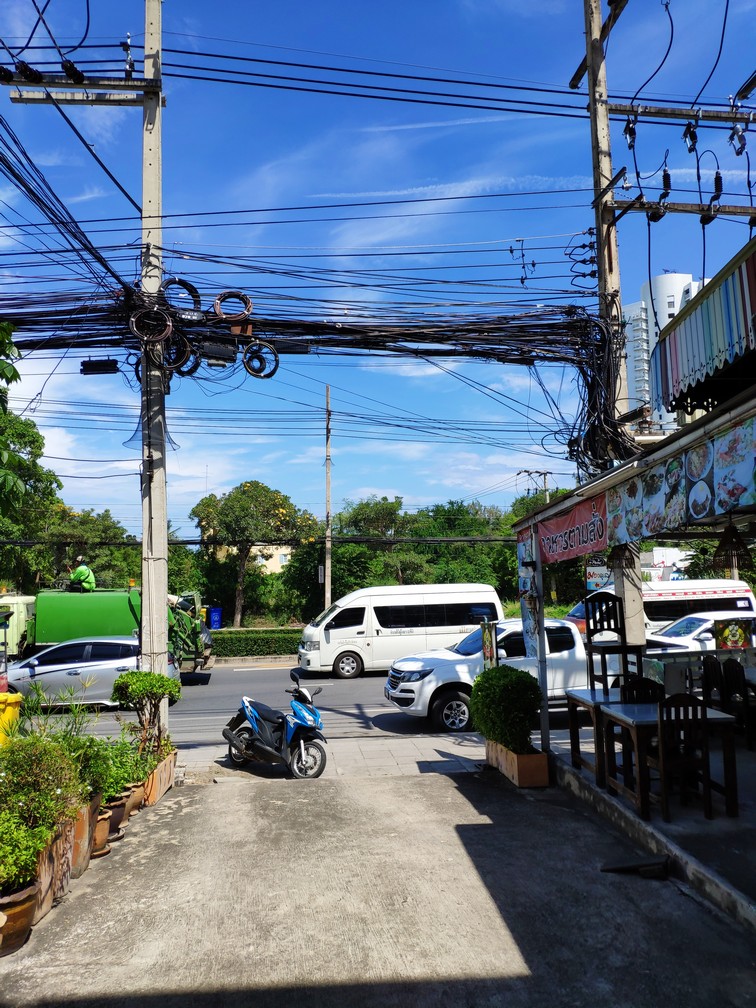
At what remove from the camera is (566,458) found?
420 inches

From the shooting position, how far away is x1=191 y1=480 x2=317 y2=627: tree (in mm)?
32031

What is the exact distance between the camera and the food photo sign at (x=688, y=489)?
4.36 metres

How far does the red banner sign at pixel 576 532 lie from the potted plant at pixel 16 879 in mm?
4994

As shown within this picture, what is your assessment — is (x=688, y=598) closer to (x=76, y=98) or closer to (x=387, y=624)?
(x=387, y=624)

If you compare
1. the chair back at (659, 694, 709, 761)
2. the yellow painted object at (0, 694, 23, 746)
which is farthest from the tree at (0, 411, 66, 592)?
the chair back at (659, 694, 709, 761)

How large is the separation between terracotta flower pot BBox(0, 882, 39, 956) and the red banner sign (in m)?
5.11

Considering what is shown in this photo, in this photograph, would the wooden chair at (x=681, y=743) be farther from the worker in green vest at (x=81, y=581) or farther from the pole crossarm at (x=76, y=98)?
the worker in green vest at (x=81, y=581)

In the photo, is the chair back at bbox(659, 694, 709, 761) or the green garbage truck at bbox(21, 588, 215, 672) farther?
the green garbage truck at bbox(21, 588, 215, 672)

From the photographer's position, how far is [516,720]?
8.07 m

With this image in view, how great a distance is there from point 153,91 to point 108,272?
7.47ft

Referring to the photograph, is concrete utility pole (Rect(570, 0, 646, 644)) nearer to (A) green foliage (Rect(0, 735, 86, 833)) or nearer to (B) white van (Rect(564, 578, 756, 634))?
(A) green foliage (Rect(0, 735, 86, 833))

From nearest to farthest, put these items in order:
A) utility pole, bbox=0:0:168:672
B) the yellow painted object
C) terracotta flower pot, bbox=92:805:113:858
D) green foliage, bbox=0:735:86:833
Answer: green foliage, bbox=0:735:86:833
terracotta flower pot, bbox=92:805:113:858
the yellow painted object
utility pole, bbox=0:0:168:672

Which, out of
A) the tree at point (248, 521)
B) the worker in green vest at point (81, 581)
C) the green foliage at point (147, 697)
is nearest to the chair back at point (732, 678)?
the green foliage at point (147, 697)

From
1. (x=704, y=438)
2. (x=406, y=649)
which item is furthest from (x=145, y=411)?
(x=406, y=649)
